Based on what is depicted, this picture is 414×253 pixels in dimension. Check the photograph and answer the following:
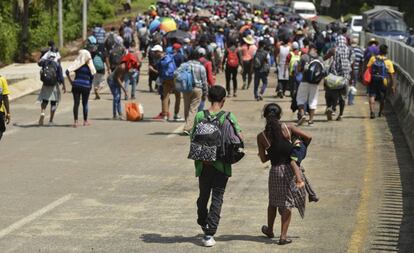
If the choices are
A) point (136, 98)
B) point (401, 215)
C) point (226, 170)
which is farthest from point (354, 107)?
point (226, 170)

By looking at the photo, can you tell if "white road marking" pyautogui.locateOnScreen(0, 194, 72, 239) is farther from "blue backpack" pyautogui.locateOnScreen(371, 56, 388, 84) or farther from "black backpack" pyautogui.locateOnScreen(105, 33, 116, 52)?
"black backpack" pyautogui.locateOnScreen(105, 33, 116, 52)

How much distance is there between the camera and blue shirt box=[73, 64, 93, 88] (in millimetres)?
21062

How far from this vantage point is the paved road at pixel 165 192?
10977mm

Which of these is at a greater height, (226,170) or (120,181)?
(226,170)

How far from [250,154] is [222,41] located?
20547 mm

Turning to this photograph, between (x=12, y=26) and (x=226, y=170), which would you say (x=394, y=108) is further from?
(x=12, y=26)

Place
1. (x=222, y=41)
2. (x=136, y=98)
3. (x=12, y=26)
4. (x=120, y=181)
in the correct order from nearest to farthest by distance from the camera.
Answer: (x=120, y=181), (x=136, y=98), (x=222, y=41), (x=12, y=26)

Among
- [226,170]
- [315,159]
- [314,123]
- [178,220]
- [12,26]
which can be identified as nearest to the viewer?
[226,170]

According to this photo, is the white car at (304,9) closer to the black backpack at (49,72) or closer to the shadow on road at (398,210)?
the black backpack at (49,72)

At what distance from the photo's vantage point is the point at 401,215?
1242cm

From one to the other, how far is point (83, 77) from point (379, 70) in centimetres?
634

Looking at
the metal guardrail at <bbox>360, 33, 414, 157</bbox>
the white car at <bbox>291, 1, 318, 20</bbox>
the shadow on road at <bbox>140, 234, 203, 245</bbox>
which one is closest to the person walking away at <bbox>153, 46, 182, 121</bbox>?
the metal guardrail at <bbox>360, 33, 414, 157</bbox>

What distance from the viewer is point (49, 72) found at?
21.2 m

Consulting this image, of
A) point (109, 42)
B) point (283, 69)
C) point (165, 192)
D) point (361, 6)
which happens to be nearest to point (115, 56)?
point (283, 69)
